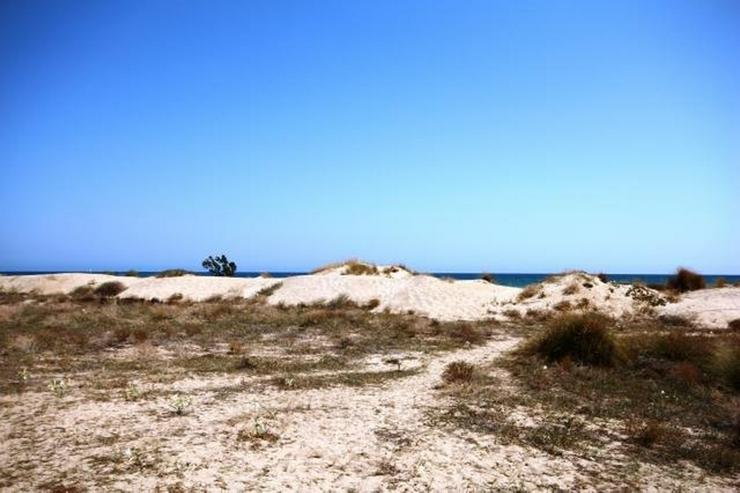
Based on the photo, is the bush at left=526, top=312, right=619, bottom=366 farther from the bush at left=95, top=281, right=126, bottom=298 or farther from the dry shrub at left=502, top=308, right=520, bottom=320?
the bush at left=95, top=281, right=126, bottom=298

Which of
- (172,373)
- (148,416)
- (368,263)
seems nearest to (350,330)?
(172,373)

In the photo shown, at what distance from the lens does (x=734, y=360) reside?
11.1m

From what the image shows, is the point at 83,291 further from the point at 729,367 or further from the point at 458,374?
the point at 729,367

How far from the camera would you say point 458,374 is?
1159 centimetres

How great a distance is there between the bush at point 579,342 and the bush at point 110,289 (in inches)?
1215

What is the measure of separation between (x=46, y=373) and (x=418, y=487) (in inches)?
381

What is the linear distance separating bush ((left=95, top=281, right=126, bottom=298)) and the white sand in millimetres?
694

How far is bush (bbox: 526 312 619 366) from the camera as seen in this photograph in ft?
42.9

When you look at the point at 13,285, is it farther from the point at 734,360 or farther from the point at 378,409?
the point at 734,360

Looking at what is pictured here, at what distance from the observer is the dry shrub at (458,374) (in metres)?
11.4

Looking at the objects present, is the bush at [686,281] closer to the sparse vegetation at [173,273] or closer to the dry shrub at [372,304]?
the dry shrub at [372,304]

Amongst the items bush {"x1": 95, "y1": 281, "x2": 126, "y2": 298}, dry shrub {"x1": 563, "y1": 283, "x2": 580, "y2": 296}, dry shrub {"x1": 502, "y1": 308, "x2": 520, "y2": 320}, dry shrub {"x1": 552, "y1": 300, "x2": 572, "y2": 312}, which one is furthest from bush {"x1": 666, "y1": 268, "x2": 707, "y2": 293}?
bush {"x1": 95, "y1": 281, "x2": 126, "y2": 298}

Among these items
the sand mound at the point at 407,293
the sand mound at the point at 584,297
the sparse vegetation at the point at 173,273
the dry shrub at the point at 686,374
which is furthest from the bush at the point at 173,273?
the dry shrub at the point at 686,374

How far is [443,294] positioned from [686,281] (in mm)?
15668
